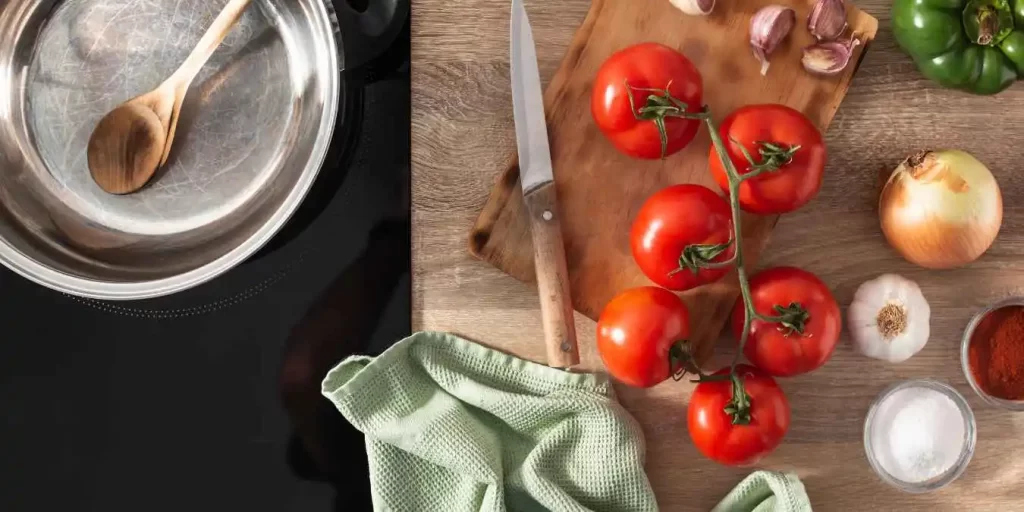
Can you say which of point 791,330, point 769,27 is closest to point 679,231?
point 791,330

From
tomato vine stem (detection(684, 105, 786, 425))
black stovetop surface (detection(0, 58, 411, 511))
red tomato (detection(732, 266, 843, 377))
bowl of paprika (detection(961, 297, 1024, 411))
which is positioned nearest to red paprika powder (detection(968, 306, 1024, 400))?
bowl of paprika (detection(961, 297, 1024, 411))

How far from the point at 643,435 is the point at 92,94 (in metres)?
0.77

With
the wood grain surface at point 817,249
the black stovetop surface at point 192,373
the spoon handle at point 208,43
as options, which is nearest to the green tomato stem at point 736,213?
the wood grain surface at point 817,249

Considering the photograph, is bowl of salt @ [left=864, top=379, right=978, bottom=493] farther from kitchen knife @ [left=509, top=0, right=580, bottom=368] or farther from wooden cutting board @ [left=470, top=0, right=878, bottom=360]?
kitchen knife @ [left=509, top=0, right=580, bottom=368]

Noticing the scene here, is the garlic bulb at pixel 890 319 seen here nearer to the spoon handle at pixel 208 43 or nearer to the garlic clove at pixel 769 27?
the garlic clove at pixel 769 27

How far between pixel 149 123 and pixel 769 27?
71 cm

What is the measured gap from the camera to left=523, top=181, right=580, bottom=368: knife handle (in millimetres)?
970

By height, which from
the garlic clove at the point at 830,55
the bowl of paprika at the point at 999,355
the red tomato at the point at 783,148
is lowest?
the bowl of paprika at the point at 999,355

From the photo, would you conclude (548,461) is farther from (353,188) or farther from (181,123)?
(181,123)

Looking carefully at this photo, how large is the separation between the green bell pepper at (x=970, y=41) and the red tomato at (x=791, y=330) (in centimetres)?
29

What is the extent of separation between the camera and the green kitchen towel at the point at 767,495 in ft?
3.17

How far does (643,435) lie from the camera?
1.02 metres

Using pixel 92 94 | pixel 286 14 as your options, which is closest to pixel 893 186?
pixel 286 14

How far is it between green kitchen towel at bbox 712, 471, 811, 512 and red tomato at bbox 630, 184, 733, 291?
24 centimetres
